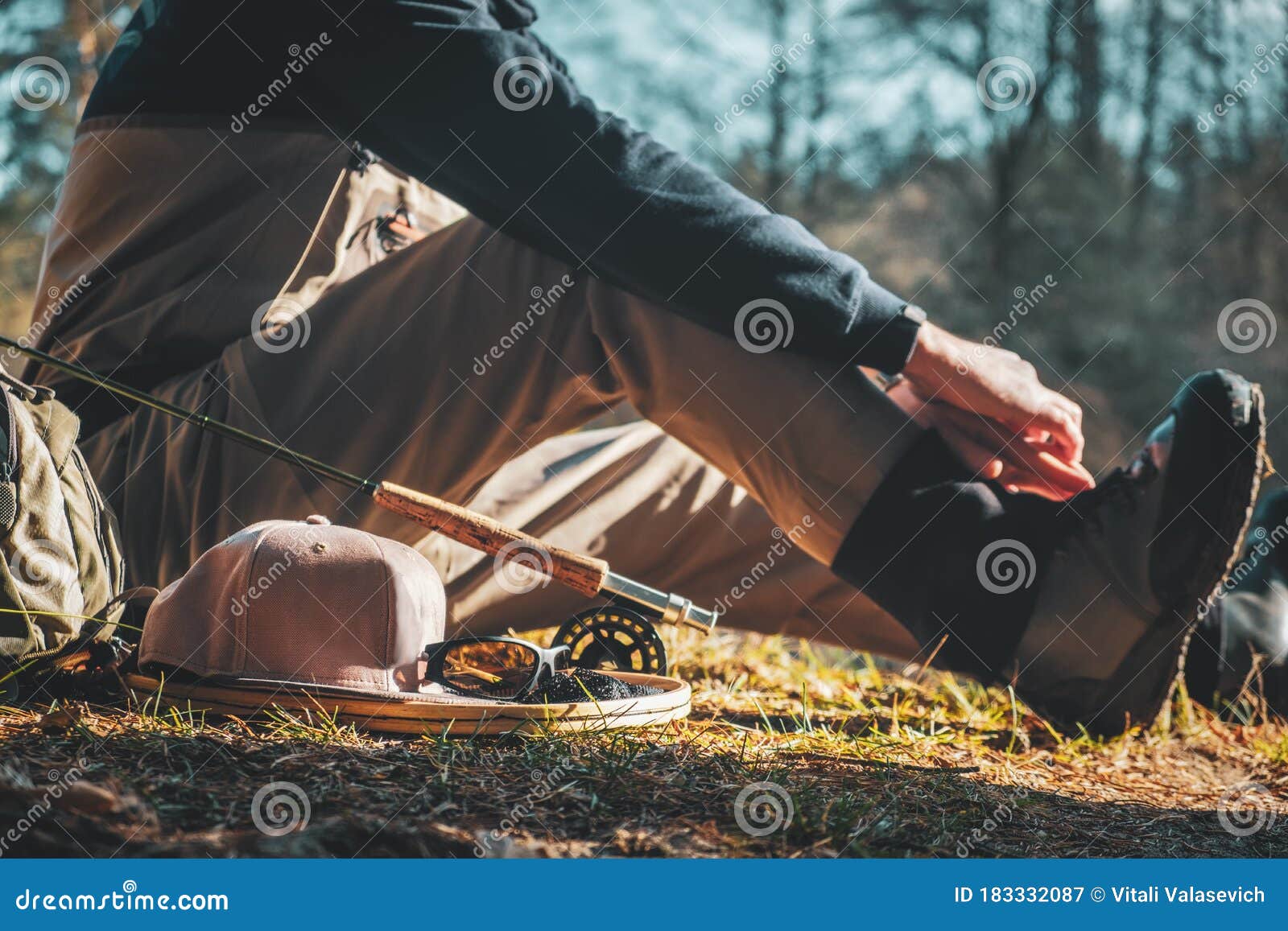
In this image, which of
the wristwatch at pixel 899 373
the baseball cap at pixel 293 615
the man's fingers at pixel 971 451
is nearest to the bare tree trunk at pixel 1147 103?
the wristwatch at pixel 899 373

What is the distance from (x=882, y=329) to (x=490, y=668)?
88cm

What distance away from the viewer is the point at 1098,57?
11.8 meters

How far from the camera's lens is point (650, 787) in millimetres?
1339

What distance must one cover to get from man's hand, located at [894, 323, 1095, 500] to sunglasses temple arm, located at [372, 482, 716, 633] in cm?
55

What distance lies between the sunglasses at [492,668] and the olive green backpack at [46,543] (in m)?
0.51

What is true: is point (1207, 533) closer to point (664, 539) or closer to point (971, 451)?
point (971, 451)

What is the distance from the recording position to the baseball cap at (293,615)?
1.51 m

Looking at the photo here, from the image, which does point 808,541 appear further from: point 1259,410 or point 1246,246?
point 1246,246

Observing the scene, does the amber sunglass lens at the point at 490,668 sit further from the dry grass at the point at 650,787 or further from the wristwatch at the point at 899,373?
the wristwatch at the point at 899,373

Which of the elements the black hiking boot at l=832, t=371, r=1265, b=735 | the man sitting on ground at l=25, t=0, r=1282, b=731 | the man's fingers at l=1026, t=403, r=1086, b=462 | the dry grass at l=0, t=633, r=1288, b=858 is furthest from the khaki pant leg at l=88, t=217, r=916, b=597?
the dry grass at l=0, t=633, r=1288, b=858

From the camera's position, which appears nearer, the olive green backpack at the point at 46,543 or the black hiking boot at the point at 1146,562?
the olive green backpack at the point at 46,543

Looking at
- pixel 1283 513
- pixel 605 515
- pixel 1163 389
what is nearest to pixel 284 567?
pixel 605 515

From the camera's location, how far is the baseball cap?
1509mm

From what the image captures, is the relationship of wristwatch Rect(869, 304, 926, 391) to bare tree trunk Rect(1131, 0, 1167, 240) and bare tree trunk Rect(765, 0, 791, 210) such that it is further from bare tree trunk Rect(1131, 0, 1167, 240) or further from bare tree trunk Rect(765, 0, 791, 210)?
bare tree trunk Rect(765, 0, 791, 210)
